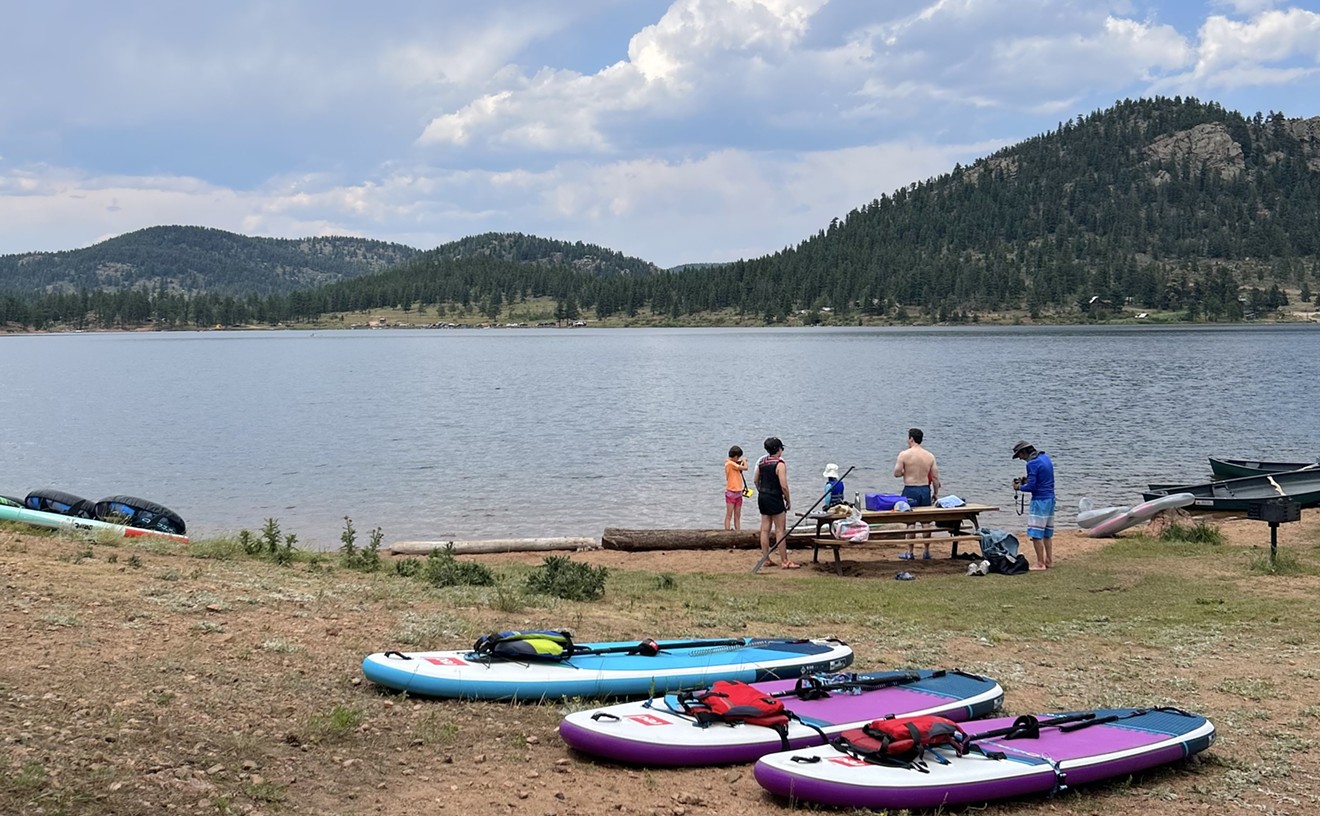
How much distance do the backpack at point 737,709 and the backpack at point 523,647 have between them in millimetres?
1475

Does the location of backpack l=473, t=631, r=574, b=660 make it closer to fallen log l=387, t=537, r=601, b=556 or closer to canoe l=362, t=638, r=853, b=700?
canoe l=362, t=638, r=853, b=700

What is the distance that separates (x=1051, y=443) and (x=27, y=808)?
37.4 m

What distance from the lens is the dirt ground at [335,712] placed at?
→ 600cm

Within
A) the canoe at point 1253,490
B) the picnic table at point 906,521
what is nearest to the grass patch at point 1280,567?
the picnic table at point 906,521

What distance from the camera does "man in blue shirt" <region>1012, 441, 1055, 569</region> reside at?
53.5 feet

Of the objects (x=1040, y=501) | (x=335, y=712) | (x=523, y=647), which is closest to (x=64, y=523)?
(x=523, y=647)

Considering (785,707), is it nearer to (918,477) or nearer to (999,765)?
(999,765)

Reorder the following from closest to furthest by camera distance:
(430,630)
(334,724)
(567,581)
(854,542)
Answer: (334,724), (430,630), (567,581), (854,542)

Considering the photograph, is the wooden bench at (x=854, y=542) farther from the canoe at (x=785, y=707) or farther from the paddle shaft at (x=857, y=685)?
the paddle shaft at (x=857, y=685)

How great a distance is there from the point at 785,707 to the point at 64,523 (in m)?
12.6

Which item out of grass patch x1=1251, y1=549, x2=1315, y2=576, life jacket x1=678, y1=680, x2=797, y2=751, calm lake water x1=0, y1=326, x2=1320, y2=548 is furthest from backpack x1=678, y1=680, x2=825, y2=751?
calm lake water x1=0, y1=326, x2=1320, y2=548

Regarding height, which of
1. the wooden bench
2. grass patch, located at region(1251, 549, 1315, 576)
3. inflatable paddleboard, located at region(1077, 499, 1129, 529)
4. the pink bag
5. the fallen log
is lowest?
the fallen log

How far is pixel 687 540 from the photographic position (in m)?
19.7

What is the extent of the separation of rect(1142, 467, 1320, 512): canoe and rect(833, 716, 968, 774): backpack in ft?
62.4
